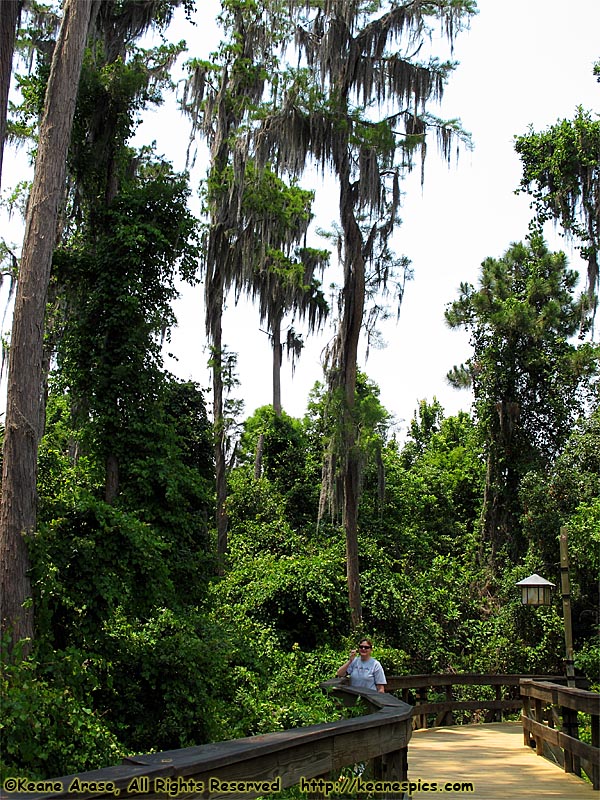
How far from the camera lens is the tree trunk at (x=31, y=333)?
9.70 metres

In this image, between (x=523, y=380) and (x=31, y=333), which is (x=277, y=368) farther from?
(x=31, y=333)

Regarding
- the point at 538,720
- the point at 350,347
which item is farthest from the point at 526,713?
the point at 350,347

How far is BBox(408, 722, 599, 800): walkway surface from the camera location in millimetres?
6410

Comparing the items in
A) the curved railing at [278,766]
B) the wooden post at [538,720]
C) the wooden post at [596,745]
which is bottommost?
the wooden post at [538,720]

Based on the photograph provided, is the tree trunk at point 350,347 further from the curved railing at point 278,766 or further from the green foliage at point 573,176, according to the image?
the curved railing at point 278,766

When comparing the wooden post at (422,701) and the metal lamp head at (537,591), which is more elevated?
the metal lamp head at (537,591)

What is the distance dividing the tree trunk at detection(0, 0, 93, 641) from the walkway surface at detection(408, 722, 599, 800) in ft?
15.3

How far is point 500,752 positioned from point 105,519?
17.8 feet

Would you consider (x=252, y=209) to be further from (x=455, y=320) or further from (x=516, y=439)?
(x=516, y=439)

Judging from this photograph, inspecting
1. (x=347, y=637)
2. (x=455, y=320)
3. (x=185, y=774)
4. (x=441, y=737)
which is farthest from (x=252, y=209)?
(x=185, y=774)

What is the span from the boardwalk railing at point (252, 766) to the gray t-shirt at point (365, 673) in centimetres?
196

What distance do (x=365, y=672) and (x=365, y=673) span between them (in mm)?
16

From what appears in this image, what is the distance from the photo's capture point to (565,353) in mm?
22703

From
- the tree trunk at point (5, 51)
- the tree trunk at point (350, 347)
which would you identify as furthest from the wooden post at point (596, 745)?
the tree trunk at point (350, 347)
